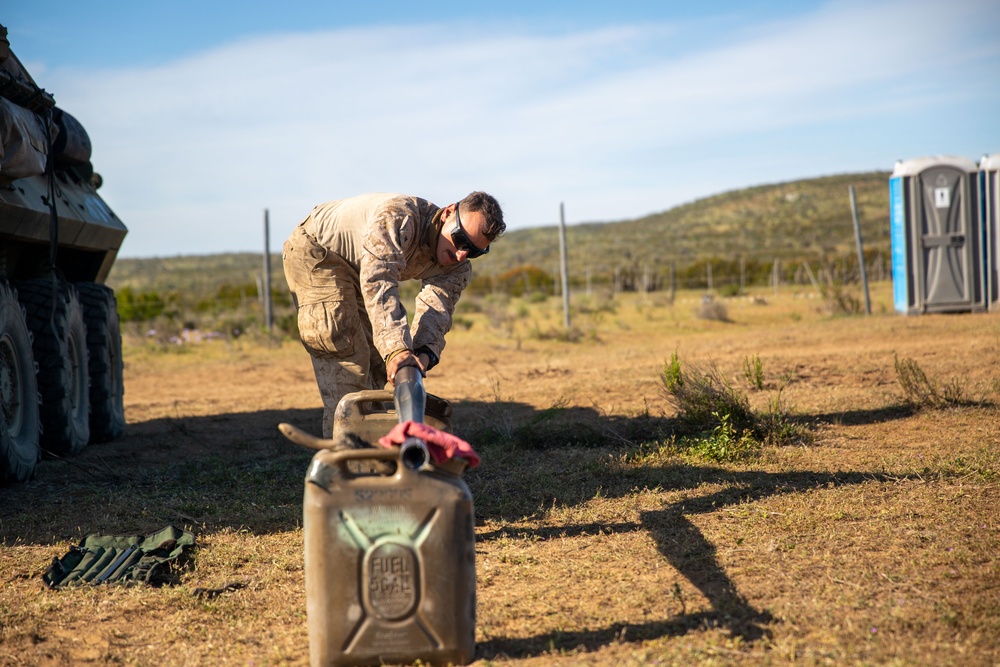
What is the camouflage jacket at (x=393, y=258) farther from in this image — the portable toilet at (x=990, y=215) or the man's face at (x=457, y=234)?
the portable toilet at (x=990, y=215)

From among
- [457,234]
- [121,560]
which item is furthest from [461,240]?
[121,560]

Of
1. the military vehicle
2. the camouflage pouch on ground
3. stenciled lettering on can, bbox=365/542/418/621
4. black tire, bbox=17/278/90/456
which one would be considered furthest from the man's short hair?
black tire, bbox=17/278/90/456

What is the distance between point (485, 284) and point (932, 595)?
29911 mm

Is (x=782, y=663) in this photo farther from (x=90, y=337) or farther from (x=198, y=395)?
(x=198, y=395)

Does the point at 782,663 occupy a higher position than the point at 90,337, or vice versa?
the point at 90,337

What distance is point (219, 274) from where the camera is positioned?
55438 millimetres

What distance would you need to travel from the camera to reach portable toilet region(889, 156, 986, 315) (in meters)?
13.4

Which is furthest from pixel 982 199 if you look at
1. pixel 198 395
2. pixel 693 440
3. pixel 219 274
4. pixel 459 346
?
pixel 219 274

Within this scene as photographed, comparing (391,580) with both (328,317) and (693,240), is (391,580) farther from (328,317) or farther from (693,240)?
(693,240)

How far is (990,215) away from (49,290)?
12595 millimetres

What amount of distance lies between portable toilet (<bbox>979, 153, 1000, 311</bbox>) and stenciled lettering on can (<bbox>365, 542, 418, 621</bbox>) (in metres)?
13.2

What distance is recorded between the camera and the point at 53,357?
6.19m

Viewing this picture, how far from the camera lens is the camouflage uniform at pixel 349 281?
4.02 m

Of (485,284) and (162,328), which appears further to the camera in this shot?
(485,284)
